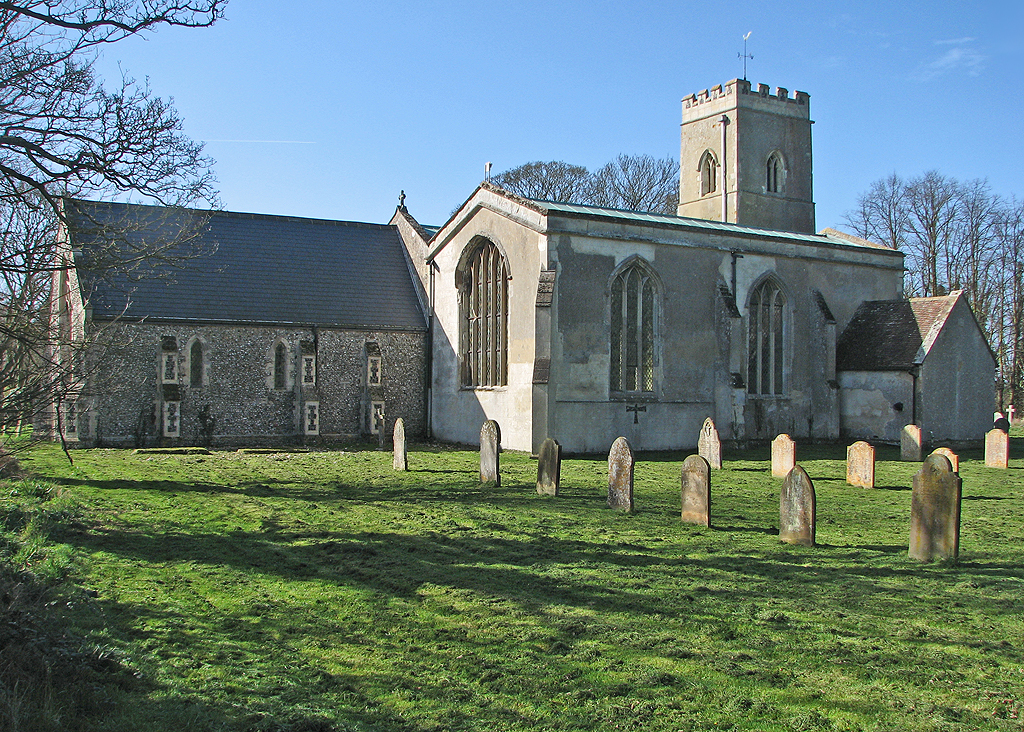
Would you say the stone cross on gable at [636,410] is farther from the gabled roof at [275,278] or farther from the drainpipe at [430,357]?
the gabled roof at [275,278]

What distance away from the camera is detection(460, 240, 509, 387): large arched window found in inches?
866

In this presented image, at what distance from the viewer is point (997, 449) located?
18.0 meters

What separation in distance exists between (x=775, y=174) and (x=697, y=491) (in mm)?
26506

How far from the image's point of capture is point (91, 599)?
6.59m

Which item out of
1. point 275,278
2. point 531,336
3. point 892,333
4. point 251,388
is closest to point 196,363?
point 251,388

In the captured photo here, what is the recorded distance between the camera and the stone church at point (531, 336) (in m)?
20.5

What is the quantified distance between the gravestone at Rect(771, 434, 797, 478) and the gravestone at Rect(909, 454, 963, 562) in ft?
23.3

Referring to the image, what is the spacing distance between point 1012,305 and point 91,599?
4542 centimetres

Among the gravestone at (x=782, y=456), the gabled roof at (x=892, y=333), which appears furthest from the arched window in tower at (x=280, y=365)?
the gabled roof at (x=892, y=333)

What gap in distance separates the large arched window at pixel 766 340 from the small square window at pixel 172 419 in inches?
645

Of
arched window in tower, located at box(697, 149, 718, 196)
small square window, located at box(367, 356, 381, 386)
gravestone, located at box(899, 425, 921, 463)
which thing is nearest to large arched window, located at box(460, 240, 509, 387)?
small square window, located at box(367, 356, 381, 386)

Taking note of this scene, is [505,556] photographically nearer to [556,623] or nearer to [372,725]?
[556,623]

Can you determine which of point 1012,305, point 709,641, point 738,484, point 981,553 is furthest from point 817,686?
point 1012,305

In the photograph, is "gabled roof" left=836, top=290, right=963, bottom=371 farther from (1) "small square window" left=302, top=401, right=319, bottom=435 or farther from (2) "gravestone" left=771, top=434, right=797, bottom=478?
(1) "small square window" left=302, top=401, right=319, bottom=435
